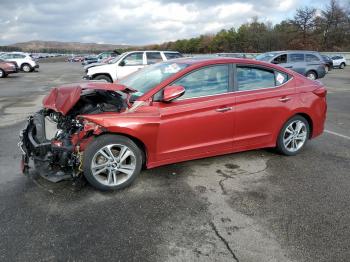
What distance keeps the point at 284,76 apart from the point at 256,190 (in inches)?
78.9

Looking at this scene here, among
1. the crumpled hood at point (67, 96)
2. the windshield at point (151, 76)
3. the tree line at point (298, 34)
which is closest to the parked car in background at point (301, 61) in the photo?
the windshield at point (151, 76)

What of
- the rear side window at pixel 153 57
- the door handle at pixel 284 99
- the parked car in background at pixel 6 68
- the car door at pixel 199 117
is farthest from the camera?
the parked car in background at pixel 6 68

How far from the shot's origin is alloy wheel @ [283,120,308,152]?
17.0 ft

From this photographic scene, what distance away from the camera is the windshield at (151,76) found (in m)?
4.40

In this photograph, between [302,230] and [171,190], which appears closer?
[302,230]

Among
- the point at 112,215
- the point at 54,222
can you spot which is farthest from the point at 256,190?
the point at 54,222

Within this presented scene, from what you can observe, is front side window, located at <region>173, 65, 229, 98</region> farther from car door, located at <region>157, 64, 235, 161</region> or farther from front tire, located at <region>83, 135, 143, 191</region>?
front tire, located at <region>83, 135, 143, 191</region>

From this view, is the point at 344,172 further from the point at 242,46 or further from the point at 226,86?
the point at 242,46

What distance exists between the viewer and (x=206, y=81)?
4445mm

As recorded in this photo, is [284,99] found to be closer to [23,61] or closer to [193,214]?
[193,214]

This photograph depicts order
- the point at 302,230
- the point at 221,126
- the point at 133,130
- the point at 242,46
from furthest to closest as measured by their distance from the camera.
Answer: the point at 242,46, the point at 221,126, the point at 133,130, the point at 302,230

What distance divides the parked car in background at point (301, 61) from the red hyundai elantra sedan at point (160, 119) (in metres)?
12.9

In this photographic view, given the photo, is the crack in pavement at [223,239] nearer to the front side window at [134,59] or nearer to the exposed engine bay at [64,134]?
the exposed engine bay at [64,134]

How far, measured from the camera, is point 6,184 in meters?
4.20
